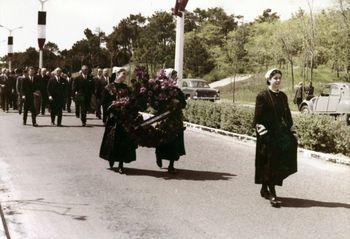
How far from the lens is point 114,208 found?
7328 mm

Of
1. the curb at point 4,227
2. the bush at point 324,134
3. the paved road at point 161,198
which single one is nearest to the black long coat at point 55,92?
the paved road at point 161,198

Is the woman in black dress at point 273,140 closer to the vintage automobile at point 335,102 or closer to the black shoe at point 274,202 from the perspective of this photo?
the black shoe at point 274,202

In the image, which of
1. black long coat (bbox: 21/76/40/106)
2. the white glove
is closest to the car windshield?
black long coat (bbox: 21/76/40/106)

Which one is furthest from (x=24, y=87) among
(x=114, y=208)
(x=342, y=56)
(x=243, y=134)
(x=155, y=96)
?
(x=342, y=56)

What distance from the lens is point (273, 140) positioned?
7637 mm

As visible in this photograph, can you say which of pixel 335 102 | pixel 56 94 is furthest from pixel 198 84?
pixel 56 94

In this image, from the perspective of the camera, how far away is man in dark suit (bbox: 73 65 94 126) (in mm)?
18578

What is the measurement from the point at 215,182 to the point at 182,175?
2.77 feet

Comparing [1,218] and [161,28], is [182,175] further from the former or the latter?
[161,28]

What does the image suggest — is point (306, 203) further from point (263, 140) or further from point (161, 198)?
point (161, 198)

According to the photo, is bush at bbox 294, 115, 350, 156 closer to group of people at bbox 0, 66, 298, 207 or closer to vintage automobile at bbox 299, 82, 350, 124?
group of people at bbox 0, 66, 298, 207

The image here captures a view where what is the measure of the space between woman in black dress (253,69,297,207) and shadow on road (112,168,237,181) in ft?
6.71

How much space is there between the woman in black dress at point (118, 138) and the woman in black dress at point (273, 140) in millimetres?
3012

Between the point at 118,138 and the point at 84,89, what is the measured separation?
928 cm
